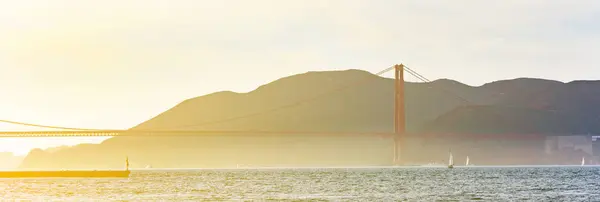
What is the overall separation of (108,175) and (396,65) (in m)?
52.1

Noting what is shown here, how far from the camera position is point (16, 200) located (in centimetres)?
7888

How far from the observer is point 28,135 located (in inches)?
4879

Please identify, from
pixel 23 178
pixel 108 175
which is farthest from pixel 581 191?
pixel 23 178

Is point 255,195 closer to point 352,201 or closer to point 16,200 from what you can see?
point 352,201

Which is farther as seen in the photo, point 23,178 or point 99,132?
point 23,178

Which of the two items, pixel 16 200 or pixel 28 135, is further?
pixel 28 135

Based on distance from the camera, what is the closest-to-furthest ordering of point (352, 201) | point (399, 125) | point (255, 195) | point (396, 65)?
1. point (352, 201)
2. point (255, 195)
3. point (399, 125)
4. point (396, 65)

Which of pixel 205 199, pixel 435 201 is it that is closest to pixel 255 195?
pixel 205 199

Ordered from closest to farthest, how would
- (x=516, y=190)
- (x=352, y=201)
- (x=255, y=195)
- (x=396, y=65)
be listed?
(x=352, y=201) → (x=255, y=195) → (x=516, y=190) → (x=396, y=65)

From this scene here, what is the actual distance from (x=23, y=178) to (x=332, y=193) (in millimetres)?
Answer: 68309

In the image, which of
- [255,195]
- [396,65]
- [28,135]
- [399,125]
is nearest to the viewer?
[255,195]

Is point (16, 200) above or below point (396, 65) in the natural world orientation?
below

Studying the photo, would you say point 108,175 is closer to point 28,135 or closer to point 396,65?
point 28,135

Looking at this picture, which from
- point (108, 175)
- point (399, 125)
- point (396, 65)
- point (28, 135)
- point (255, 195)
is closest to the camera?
point (255, 195)
